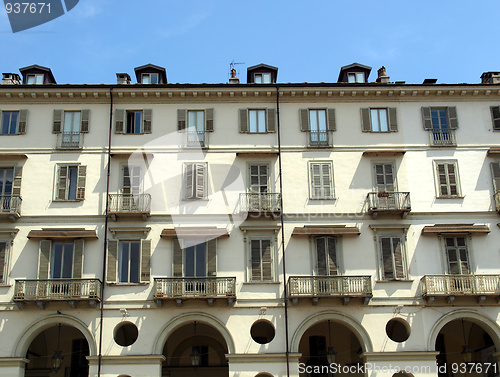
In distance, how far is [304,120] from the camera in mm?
33906

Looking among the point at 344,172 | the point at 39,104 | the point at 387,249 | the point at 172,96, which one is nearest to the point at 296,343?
the point at 387,249

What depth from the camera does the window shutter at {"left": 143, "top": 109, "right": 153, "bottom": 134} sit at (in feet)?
110

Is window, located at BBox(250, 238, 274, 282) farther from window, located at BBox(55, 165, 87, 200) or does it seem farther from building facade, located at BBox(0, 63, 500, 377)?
window, located at BBox(55, 165, 87, 200)

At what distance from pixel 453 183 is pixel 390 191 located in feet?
10.9

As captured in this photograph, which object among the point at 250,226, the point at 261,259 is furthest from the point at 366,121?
the point at 261,259

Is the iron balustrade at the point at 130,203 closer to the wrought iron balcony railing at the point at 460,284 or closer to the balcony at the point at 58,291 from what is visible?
the balcony at the point at 58,291

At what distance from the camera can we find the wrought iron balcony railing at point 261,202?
32.0 meters

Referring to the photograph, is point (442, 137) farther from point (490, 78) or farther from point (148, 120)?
→ point (148, 120)

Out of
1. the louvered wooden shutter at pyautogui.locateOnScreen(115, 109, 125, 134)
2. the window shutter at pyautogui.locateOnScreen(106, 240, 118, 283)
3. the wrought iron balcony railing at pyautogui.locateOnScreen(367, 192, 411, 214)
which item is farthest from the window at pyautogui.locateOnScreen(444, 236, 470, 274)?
the louvered wooden shutter at pyautogui.locateOnScreen(115, 109, 125, 134)

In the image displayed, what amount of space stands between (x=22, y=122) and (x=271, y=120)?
13.1 meters

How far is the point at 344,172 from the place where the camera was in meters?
33.1

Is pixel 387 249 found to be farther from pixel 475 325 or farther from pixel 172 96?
pixel 172 96

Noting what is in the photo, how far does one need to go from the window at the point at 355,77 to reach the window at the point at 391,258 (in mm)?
9196

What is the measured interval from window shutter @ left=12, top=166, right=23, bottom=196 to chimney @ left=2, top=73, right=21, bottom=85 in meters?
5.38
